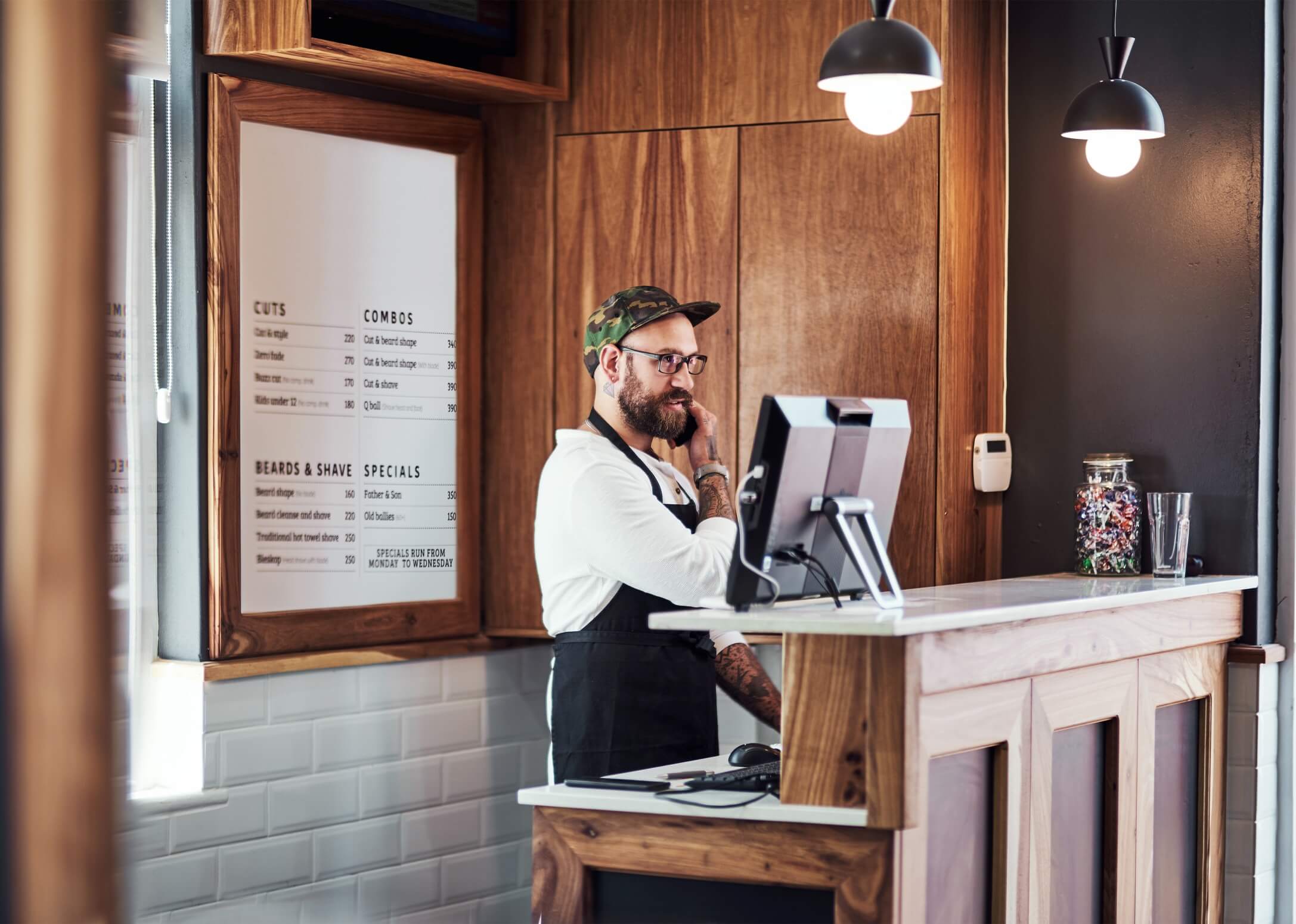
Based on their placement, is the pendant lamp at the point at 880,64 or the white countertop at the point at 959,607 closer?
the white countertop at the point at 959,607

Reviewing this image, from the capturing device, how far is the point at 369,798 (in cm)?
352

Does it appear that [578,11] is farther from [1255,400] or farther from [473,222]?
[1255,400]

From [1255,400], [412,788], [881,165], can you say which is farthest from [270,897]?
[1255,400]

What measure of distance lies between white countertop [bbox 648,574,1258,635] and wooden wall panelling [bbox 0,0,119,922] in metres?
1.83

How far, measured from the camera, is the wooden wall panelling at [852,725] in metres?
2.13

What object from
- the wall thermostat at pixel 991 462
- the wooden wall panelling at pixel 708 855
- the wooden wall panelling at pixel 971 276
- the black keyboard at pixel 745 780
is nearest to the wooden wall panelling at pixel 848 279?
the wooden wall panelling at pixel 971 276

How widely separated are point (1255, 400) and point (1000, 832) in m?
1.45

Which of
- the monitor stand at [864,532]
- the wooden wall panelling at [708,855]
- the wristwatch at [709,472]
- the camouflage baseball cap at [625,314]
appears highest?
the camouflage baseball cap at [625,314]

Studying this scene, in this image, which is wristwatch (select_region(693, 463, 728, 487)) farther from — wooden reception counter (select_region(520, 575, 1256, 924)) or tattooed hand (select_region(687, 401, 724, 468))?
wooden reception counter (select_region(520, 575, 1256, 924))

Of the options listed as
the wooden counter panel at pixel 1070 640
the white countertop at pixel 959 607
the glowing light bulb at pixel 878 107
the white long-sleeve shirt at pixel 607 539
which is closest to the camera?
the white countertop at pixel 959 607

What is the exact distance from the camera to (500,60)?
12.5 ft

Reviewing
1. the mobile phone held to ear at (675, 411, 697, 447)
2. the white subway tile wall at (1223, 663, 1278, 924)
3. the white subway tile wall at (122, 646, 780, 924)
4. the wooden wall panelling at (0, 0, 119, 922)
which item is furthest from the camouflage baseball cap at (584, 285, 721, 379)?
the wooden wall panelling at (0, 0, 119, 922)

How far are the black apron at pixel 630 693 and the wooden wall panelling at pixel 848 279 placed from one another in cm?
70

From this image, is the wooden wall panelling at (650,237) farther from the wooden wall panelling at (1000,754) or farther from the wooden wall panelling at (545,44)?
the wooden wall panelling at (1000,754)
